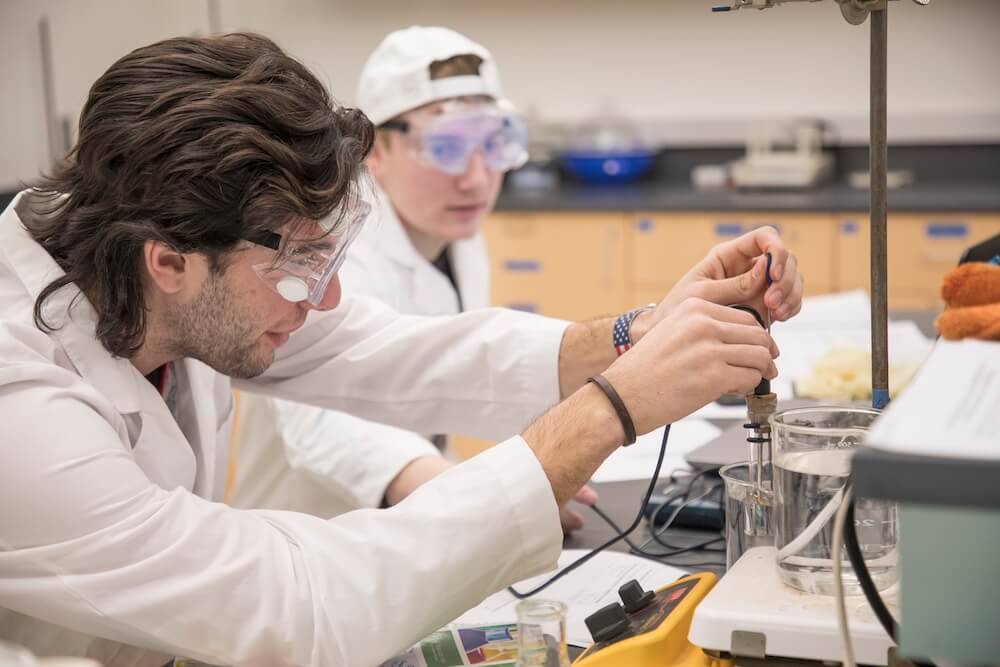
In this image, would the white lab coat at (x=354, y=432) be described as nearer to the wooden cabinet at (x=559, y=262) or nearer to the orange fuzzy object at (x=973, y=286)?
the orange fuzzy object at (x=973, y=286)

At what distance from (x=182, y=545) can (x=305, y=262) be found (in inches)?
14.5

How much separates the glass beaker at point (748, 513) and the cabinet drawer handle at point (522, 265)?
2969 millimetres

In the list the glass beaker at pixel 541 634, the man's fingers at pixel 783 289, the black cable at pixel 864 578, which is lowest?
→ the glass beaker at pixel 541 634

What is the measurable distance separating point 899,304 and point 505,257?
1369 mm

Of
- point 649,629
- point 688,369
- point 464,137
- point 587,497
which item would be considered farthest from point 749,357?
point 464,137

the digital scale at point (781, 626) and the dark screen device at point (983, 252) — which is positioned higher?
the dark screen device at point (983, 252)

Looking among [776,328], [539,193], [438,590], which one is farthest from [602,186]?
[438,590]

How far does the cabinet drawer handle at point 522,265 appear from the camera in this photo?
4.16 m

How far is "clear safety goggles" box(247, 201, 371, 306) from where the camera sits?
1.32 metres

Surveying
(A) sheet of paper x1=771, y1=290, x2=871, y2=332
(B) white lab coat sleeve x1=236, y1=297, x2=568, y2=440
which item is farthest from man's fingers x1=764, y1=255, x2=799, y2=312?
(A) sheet of paper x1=771, y1=290, x2=871, y2=332

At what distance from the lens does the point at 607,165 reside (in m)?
4.45

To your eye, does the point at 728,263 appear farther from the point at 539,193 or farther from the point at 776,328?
the point at 539,193

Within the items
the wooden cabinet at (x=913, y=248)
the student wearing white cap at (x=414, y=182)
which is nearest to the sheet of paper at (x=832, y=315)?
the student wearing white cap at (x=414, y=182)

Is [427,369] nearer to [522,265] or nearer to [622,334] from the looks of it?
[622,334]
